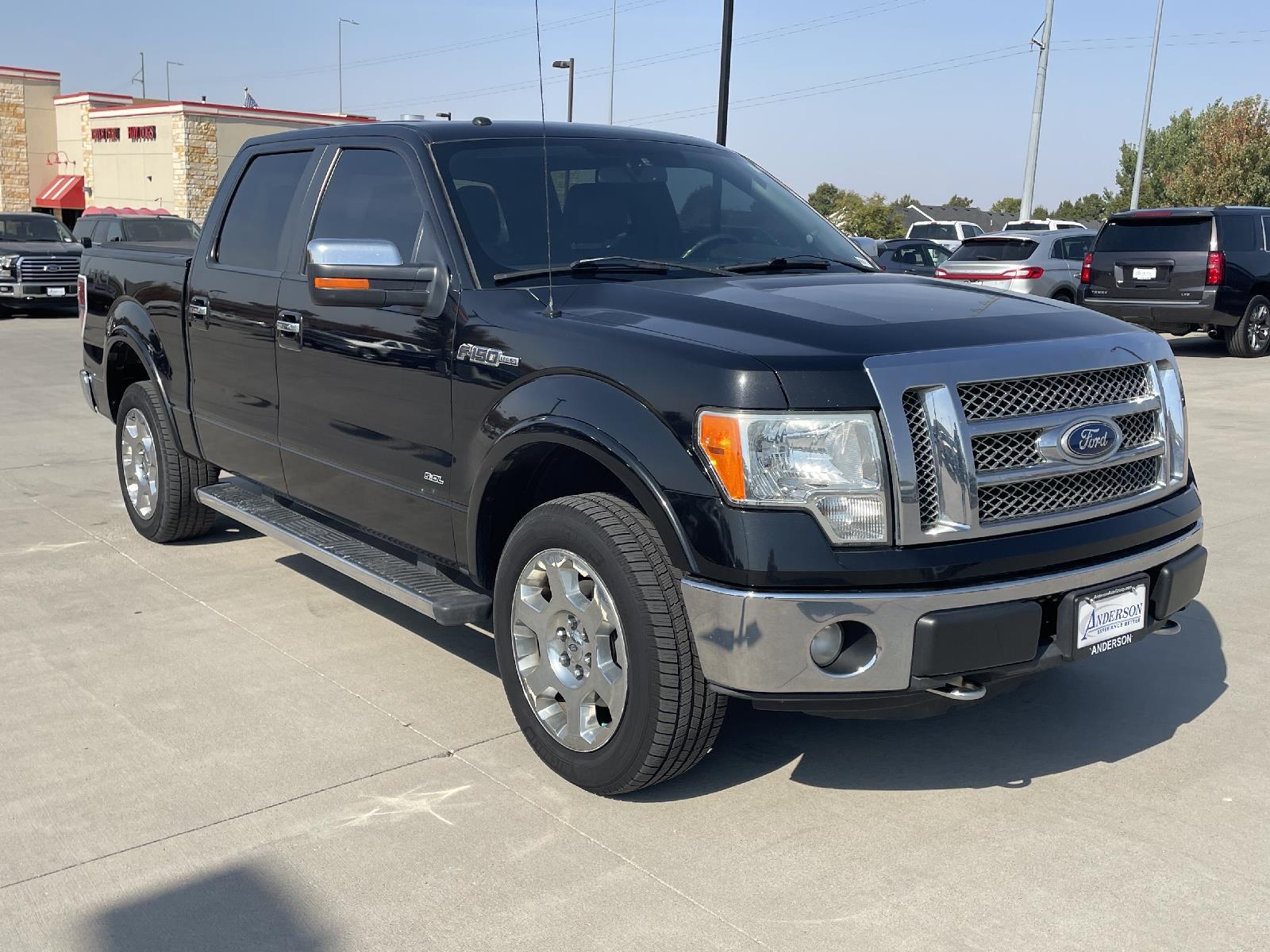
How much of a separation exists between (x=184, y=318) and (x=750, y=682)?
3694 mm

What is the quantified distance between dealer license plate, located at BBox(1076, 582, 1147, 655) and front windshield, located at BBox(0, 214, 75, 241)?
21.9 m

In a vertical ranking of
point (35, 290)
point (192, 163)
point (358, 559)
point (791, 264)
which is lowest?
point (35, 290)

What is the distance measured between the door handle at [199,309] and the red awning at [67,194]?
1754 inches

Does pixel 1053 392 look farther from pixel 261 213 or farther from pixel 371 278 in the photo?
pixel 261 213

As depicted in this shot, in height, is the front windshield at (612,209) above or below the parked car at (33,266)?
above

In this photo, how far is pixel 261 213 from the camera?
538cm

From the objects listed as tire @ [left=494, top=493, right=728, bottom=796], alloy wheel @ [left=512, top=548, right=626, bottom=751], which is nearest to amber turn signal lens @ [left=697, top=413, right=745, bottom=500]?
tire @ [left=494, top=493, right=728, bottom=796]

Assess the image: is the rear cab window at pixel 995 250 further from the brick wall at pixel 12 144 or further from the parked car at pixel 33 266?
the brick wall at pixel 12 144

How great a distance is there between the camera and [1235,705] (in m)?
4.38

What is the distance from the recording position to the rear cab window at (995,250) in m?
18.2

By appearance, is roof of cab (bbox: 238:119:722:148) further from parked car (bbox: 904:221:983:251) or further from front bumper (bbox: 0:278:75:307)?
parked car (bbox: 904:221:983:251)

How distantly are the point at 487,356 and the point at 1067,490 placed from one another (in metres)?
1.73

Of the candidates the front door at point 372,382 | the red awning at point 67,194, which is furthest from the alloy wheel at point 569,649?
the red awning at point 67,194

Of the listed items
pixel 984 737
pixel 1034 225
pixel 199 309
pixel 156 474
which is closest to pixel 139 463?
pixel 156 474
